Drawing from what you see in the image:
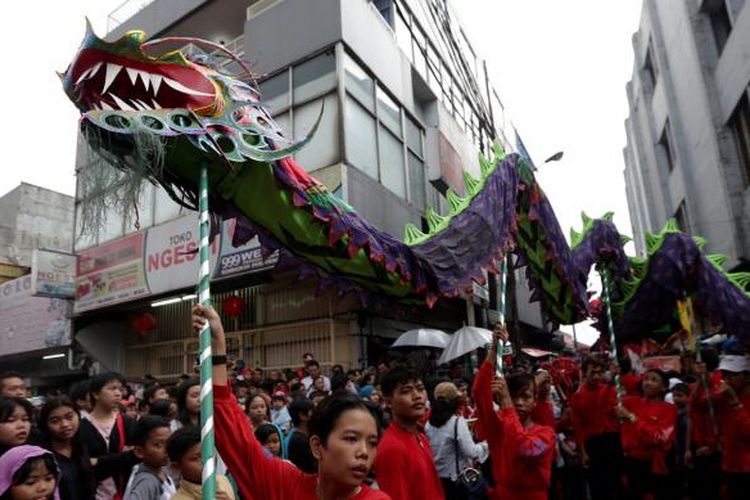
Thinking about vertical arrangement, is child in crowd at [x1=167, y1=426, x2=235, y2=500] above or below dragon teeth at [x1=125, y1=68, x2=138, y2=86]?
below

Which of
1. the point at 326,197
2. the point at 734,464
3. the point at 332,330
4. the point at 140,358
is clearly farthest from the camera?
the point at 140,358

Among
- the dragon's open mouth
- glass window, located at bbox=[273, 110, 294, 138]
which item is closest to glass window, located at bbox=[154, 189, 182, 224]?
glass window, located at bbox=[273, 110, 294, 138]

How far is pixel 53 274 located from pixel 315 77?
7.65 metres

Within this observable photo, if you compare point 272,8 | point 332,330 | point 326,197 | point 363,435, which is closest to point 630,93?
point 272,8

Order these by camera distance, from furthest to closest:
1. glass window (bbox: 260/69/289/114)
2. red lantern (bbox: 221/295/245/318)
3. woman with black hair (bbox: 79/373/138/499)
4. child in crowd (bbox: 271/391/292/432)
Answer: glass window (bbox: 260/69/289/114)
red lantern (bbox: 221/295/245/318)
child in crowd (bbox: 271/391/292/432)
woman with black hair (bbox: 79/373/138/499)

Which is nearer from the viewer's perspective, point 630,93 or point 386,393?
point 386,393

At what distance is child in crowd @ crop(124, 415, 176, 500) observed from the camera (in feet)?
10.0

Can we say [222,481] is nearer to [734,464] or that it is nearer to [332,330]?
[734,464]

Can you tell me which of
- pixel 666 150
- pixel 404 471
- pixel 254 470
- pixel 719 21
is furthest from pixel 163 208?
pixel 666 150

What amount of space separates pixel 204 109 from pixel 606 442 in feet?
17.5

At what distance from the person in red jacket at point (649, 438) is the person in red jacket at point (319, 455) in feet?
14.7

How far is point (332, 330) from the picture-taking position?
10.3 meters

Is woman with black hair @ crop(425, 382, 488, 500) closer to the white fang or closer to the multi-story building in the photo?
the white fang

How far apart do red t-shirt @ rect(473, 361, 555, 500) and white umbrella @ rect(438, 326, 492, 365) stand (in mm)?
5503
